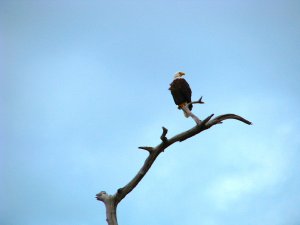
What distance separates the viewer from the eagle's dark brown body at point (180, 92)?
807 centimetres

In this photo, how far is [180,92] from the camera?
807cm

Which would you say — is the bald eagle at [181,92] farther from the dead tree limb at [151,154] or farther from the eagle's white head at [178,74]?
the dead tree limb at [151,154]

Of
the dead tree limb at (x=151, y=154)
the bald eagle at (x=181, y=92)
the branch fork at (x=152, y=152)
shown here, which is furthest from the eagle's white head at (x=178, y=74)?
the dead tree limb at (x=151, y=154)

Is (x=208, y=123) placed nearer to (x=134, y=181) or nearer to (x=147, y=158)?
(x=147, y=158)

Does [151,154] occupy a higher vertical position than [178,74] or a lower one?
lower

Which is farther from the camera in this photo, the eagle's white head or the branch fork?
the eagle's white head

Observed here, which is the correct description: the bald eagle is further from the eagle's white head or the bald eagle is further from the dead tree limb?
the dead tree limb

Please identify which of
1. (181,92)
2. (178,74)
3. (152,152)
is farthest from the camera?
(178,74)

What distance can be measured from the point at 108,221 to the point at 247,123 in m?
2.93

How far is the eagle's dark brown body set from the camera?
8.07 meters

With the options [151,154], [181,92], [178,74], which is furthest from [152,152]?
[178,74]

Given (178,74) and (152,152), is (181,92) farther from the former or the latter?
(152,152)

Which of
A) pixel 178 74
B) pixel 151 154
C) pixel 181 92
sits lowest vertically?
pixel 151 154

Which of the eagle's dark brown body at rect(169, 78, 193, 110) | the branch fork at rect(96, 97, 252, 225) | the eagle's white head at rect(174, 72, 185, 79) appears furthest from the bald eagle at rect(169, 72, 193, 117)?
the branch fork at rect(96, 97, 252, 225)
